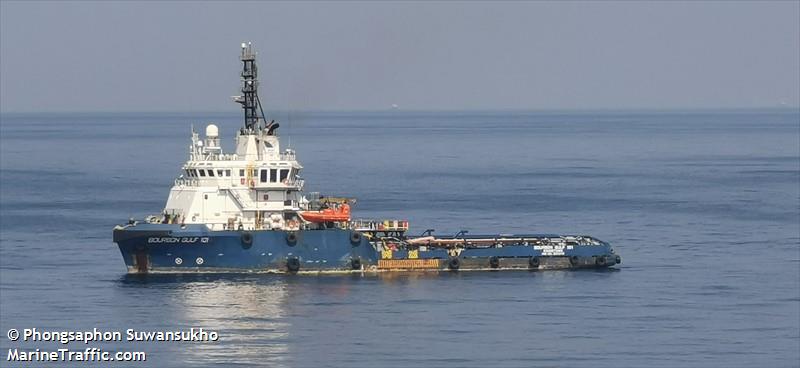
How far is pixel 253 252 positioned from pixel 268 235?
3.71 feet

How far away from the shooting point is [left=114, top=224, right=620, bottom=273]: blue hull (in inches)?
3088

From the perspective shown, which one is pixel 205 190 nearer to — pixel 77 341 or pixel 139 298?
pixel 139 298

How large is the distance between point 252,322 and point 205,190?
1489 cm

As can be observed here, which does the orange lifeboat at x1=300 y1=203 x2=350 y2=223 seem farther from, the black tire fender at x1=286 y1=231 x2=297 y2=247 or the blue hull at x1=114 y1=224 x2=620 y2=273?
the black tire fender at x1=286 y1=231 x2=297 y2=247

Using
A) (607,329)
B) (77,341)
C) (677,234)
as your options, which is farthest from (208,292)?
(677,234)

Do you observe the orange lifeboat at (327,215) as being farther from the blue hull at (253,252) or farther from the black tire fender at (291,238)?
the black tire fender at (291,238)

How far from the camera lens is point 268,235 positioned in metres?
78.8

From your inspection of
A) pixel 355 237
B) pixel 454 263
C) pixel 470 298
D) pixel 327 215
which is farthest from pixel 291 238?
pixel 470 298

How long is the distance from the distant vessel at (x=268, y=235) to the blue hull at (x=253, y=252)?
0.05 metres

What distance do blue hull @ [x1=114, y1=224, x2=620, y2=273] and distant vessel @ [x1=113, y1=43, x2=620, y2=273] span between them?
0.05m

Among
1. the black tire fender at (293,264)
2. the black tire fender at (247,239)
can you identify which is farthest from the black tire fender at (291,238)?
the black tire fender at (247,239)

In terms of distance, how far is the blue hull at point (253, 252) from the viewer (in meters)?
78.4

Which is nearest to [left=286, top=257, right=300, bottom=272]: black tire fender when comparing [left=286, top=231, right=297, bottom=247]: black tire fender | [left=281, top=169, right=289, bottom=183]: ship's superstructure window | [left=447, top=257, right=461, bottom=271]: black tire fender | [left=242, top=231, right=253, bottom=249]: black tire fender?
[left=286, top=231, right=297, bottom=247]: black tire fender

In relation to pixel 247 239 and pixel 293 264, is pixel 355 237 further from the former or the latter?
pixel 247 239
